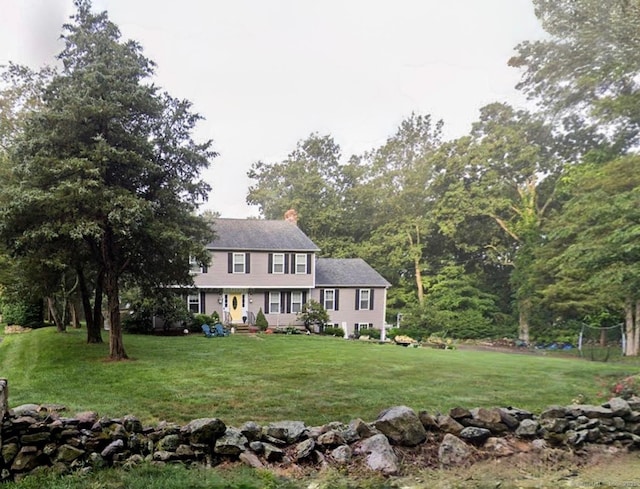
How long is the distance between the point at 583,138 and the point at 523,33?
4.09m

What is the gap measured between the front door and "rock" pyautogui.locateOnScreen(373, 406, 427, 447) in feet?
47.9

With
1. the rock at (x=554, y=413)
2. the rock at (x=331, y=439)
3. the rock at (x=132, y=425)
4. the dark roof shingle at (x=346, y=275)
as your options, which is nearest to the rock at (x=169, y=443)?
the rock at (x=132, y=425)

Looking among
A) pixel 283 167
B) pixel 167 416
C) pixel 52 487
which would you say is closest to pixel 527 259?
pixel 167 416

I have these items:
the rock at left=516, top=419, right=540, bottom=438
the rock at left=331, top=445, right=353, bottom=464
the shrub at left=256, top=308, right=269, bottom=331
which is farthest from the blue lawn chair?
the rock at left=516, top=419, right=540, bottom=438

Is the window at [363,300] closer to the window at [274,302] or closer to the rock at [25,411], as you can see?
the window at [274,302]

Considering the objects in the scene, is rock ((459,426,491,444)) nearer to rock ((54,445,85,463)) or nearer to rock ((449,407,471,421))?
rock ((449,407,471,421))

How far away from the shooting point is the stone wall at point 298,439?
361 cm

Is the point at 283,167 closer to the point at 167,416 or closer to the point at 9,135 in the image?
the point at 9,135

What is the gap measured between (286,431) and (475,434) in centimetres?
219

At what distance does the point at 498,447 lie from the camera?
4.24m

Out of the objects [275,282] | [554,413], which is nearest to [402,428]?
[554,413]

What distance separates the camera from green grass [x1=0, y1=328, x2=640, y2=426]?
5145 millimetres

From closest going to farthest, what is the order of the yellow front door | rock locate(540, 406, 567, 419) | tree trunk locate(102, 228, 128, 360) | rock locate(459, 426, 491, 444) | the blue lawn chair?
rock locate(459, 426, 491, 444)
rock locate(540, 406, 567, 419)
tree trunk locate(102, 228, 128, 360)
the blue lawn chair
the yellow front door

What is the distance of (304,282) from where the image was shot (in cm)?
1872
